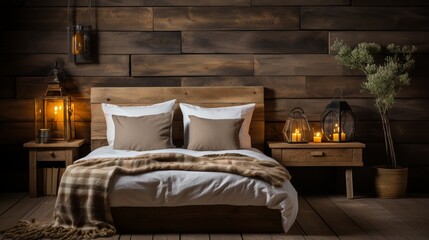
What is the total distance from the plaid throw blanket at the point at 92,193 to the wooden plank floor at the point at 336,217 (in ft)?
0.66

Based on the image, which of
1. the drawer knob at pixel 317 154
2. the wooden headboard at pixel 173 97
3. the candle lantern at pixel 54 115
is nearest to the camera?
the drawer knob at pixel 317 154

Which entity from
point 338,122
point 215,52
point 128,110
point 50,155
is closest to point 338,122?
point 338,122

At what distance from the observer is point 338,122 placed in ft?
19.9

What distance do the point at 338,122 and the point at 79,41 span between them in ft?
8.33

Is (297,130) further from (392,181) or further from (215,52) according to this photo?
(215,52)

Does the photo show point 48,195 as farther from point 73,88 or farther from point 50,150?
point 73,88

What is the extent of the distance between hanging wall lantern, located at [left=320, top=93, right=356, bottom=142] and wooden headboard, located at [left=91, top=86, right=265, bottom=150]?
0.64 meters

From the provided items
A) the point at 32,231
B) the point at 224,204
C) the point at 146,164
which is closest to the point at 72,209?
the point at 32,231

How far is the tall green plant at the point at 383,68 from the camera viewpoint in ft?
19.4

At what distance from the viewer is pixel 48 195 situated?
6027mm

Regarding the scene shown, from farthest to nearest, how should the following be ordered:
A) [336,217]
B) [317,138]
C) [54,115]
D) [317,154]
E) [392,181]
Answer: [54,115], [317,138], [392,181], [317,154], [336,217]

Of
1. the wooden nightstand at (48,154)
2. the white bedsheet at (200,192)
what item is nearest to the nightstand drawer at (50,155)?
the wooden nightstand at (48,154)

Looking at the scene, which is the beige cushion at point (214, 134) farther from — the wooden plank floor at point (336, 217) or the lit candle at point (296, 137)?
the wooden plank floor at point (336, 217)

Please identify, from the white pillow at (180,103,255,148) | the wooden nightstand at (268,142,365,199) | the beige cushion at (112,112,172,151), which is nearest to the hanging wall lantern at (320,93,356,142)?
the wooden nightstand at (268,142,365,199)
